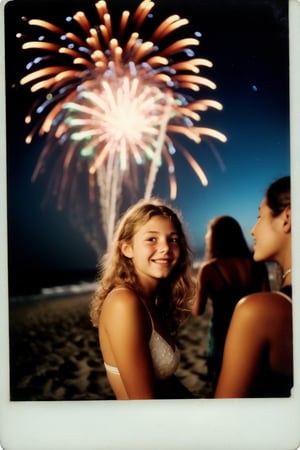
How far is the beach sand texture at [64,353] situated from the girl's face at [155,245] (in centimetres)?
15

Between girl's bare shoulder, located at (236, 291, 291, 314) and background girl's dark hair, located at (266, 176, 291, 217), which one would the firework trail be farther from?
girl's bare shoulder, located at (236, 291, 291, 314)

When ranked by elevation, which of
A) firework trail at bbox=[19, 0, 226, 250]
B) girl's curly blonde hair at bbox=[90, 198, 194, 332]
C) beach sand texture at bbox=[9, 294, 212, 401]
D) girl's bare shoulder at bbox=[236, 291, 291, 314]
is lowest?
beach sand texture at bbox=[9, 294, 212, 401]

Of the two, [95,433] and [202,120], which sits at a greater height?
[202,120]

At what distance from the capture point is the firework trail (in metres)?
1.16

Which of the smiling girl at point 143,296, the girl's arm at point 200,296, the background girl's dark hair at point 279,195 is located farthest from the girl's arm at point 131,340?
the background girl's dark hair at point 279,195

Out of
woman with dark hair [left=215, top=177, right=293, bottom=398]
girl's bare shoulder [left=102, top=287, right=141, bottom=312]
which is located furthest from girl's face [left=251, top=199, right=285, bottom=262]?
girl's bare shoulder [left=102, top=287, right=141, bottom=312]

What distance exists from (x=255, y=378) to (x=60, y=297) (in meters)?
0.50

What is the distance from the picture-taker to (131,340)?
113 cm

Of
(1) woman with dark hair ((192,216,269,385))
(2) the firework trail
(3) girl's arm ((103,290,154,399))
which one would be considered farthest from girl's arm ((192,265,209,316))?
(2) the firework trail

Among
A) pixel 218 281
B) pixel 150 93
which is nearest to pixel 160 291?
pixel 218 281

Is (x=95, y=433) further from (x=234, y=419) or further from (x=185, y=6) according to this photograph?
(x=185, y=6)

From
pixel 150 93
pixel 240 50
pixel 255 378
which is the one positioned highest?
pixel 240 50

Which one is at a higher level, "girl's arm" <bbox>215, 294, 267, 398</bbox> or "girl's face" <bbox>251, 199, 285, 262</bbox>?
"girl's face" <bbox>251, 199, 285, 262</bbox>

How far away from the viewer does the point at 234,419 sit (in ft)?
3.80
